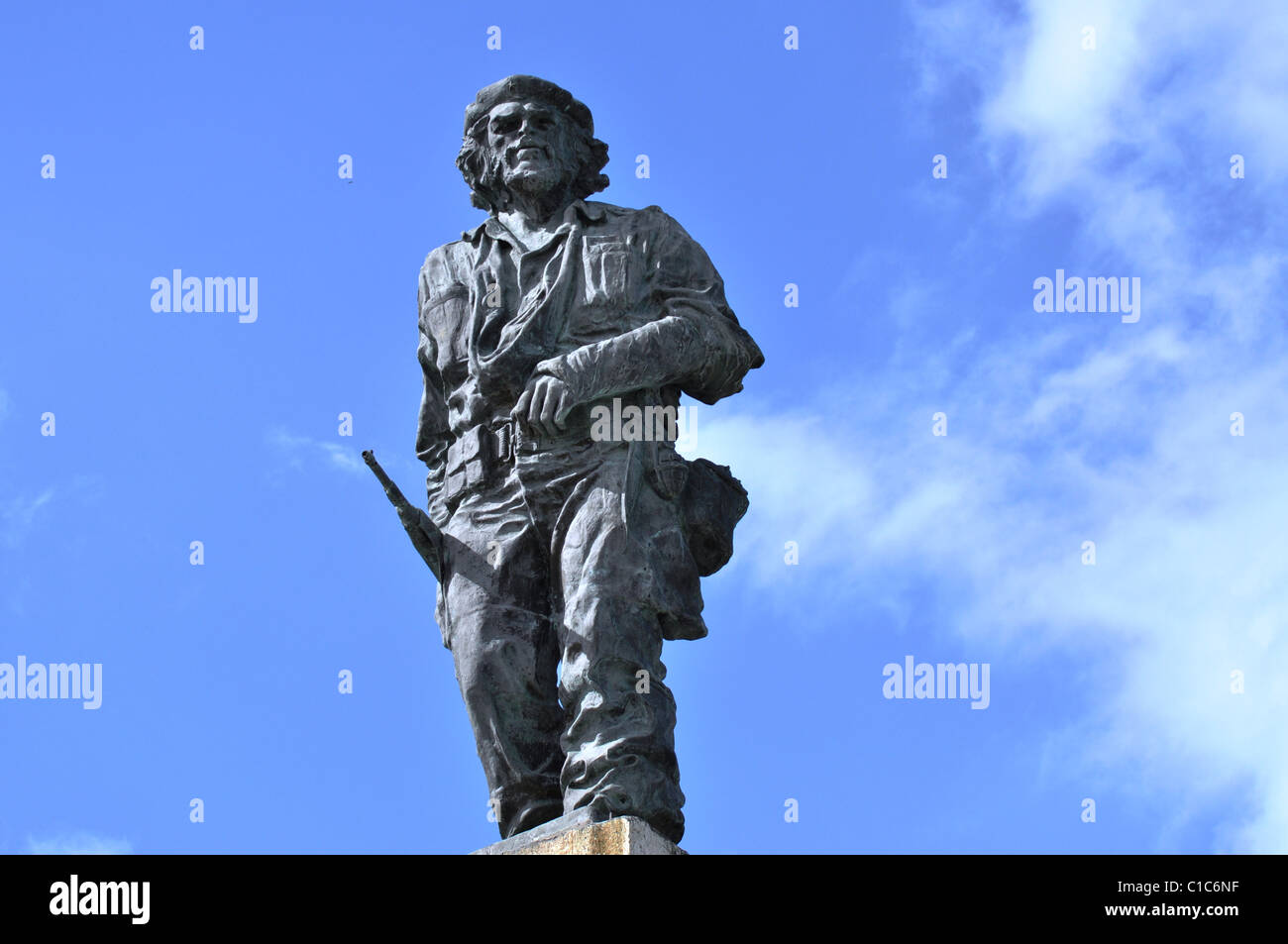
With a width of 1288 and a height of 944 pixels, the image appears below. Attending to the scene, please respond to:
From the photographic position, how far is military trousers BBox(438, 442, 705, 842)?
11.4 m

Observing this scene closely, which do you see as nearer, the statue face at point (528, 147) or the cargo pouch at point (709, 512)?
the cargo pouch at point (709, 512)

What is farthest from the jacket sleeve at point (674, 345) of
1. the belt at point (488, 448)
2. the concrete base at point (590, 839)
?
the concrete base at point (590, 839)

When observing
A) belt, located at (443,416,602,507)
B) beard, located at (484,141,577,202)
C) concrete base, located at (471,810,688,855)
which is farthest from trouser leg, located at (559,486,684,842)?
beard, located at (484,141,577,202)

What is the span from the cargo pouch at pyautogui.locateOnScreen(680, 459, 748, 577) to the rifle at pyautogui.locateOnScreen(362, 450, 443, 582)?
1296 millimetres

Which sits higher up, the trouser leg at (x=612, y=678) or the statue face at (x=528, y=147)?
A: the statue face at (x=528, y=147)

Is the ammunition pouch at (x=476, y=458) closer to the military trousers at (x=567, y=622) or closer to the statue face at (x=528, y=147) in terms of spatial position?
the military trousers at (x=567, y=622)

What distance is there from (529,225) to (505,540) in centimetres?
188

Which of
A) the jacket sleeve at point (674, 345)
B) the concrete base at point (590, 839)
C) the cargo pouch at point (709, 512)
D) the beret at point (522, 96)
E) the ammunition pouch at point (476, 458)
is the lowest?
the concrete base at point (590, 839)

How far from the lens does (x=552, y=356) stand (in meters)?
12.2

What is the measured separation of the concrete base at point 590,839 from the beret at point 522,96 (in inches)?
159

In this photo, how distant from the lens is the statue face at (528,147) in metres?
12.7

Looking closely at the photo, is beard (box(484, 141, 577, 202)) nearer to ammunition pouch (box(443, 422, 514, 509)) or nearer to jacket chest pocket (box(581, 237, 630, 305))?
jacket chest pocket (box(581, 237, 630, 305))
